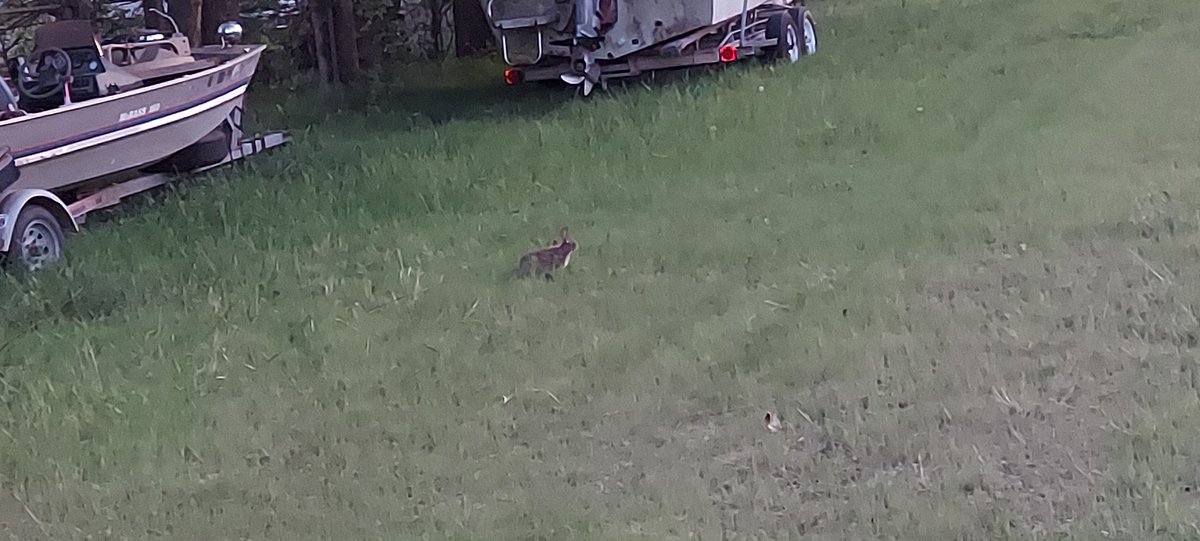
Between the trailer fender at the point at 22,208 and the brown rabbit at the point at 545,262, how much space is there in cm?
266

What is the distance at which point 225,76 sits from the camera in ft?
30.6

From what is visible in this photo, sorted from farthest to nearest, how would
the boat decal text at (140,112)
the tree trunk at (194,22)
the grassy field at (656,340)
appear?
the tree trunk at (194,22) < the boat decal text at (140,112) < the grassy field at (656,340)

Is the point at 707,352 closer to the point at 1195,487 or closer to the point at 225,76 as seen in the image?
the point at 1195,487

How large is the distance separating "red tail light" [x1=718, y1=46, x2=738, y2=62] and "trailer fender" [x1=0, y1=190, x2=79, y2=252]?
20.4 feet

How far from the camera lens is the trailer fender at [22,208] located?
6.95 m

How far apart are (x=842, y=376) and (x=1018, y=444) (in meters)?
0.80

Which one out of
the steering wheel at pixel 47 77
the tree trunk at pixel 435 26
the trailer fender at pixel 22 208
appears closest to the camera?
the trailer fender at pixel 22 208

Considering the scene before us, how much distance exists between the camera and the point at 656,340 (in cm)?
548

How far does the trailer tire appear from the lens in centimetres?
1291

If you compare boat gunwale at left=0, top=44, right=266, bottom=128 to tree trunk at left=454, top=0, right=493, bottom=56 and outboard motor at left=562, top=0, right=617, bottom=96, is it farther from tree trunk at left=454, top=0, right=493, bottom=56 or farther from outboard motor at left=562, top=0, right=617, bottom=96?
tree trunk at left=454, top=0, right=493, bottom=56

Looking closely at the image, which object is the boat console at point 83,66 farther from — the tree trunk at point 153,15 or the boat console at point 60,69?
the tree trunk at point 153,15

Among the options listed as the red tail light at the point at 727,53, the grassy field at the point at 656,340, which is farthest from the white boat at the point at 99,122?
the red tail light at the point at 727,53

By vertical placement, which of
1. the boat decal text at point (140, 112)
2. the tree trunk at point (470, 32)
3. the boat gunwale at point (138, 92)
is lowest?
the tree trunk at point (470, 32)

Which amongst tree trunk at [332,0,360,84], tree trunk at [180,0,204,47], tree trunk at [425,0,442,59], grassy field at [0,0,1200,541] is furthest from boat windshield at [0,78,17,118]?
tree trunk at [425,0,442,59]
